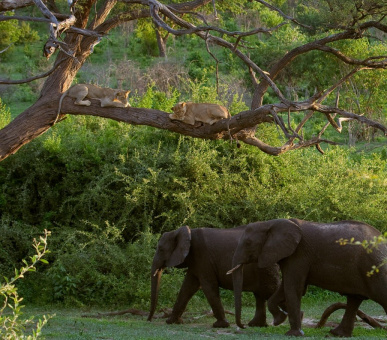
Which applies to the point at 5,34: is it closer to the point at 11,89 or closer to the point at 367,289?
the point at 11,89

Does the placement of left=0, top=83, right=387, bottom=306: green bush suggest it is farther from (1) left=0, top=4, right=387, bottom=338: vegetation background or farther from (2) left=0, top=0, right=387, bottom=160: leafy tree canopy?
(2) left=0, top=0, right=387, bottom=160: leafy tree canopy

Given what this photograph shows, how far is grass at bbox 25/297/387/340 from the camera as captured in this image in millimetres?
8578

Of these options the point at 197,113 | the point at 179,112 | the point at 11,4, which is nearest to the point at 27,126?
the point at 11,4

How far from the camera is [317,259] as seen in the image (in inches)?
355

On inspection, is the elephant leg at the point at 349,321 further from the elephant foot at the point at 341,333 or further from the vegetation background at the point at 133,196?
the vegetation background at the point at 133,196

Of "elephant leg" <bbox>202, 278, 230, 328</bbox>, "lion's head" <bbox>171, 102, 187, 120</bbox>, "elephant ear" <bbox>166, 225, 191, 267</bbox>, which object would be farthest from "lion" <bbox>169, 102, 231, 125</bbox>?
"elephant leg" <bbox>202, 278, 230, 328</bbox>

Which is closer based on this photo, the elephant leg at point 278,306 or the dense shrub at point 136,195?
the elephant leg at point 278,306

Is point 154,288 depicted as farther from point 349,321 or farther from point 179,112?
point 349,321

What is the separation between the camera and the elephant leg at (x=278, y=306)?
31.3 ft

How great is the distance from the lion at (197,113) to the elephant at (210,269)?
1548 millimetres

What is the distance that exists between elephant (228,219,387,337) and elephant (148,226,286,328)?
24.2 inches

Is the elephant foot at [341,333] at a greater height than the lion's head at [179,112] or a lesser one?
lesser

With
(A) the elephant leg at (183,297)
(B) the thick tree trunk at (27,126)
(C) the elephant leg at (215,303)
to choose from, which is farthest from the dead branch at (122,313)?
(B) the thick tree trunk at (27,126)

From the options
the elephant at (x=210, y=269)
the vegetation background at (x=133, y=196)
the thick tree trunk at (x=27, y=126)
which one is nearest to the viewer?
the elephant at (x=210, y=269)
